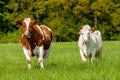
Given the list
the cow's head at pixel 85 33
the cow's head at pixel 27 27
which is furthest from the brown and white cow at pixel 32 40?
the cow's head at pixel 85 33

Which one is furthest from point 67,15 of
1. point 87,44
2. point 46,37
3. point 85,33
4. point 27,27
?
point 27,27

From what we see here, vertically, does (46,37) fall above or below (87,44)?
above

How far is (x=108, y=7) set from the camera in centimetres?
5453

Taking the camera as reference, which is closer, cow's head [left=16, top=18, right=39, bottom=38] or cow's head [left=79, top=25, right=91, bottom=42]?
cow's head [left=16, top=18, right=39, bottom=38]

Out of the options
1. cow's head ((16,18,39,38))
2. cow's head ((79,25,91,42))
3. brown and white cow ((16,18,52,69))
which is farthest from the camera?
cow's head ((79,25,91,42))

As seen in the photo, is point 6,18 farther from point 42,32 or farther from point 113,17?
point 42,32

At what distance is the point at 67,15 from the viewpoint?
56281 millimetres

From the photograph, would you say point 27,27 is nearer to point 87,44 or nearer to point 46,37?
point 46,37

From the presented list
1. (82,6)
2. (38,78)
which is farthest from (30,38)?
(82,6)

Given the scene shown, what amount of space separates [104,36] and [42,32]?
42.8 meters

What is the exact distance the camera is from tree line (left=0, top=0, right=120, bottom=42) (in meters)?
54.4

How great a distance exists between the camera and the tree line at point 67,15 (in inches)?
2143

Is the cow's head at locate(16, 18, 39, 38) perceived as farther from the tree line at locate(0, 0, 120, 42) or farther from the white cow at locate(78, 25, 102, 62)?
A: the tree line at locate(0, 0, 120, 42)

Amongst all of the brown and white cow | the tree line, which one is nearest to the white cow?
the brown and white cow
